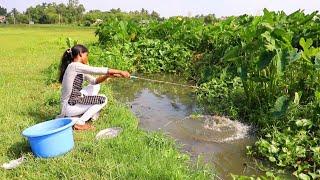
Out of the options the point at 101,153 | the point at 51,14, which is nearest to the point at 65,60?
the point at 101,153

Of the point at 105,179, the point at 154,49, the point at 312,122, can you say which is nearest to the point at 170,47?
the point at 154,49

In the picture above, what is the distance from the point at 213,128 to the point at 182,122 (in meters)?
0.50

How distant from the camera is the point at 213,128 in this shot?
5422mm

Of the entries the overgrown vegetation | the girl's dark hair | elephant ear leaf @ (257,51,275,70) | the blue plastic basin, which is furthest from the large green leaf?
the girl's dark hair

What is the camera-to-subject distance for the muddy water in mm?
4395

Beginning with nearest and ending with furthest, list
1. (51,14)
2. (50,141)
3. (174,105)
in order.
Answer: (50,141), (174,105), (51,14)

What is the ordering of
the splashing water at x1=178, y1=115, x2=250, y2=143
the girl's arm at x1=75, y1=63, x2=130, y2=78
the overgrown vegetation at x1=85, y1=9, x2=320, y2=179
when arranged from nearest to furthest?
the overgrown vegetation at x1=85, y1=9, x2=320, y2=179
the girl's arm at x1=75, y1=63, x2=130, y2=78
the splashing water at x1=178, y1=115, x2=250, y2=143

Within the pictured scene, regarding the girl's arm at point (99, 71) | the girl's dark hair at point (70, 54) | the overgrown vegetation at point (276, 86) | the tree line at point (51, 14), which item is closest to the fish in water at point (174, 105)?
the overgrown vegetation at point (276, 86)

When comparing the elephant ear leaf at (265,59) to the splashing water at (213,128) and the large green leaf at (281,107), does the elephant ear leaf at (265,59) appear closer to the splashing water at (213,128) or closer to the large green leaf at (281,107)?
the large green leaf at (281,107)

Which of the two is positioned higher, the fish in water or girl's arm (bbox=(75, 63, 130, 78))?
girl's arm (bbox=(75, 63, 130, 78))

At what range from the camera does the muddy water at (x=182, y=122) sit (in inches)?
173

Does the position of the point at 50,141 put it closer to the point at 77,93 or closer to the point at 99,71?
the point at 99,71

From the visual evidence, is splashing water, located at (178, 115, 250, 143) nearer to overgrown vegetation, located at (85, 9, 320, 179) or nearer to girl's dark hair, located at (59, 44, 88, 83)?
overgrown vegetation, located at (85, 9, 320, 179)

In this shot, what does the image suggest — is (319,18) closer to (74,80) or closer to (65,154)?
(74,80)
